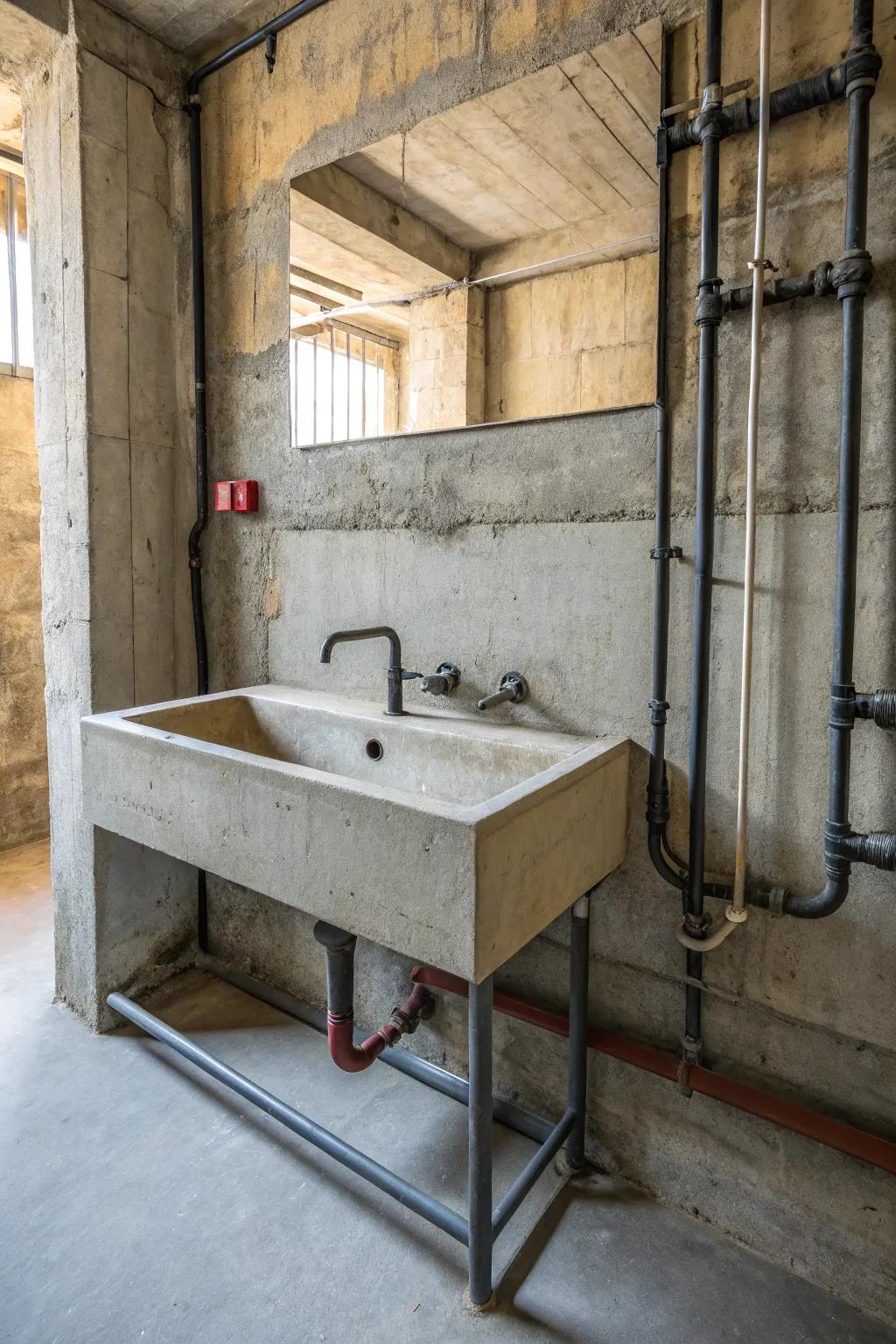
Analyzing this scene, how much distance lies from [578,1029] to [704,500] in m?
1.04

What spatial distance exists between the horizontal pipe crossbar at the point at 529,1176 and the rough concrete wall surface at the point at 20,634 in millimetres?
2698

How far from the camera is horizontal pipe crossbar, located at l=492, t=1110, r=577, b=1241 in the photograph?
51.6 inches

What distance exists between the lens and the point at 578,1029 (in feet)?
4.85

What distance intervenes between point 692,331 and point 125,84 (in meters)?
1.69

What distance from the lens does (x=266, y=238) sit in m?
1.98

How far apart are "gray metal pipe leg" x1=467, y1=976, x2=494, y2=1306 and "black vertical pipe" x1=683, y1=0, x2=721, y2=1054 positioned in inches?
16.8

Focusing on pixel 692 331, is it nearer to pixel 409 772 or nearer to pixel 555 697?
pixel 555 697

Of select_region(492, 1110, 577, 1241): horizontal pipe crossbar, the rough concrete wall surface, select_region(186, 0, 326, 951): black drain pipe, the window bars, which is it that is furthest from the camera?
the rough concrete wall surface

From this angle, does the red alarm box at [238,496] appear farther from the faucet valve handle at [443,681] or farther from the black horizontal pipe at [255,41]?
the black horizontal pipe at [255,41]

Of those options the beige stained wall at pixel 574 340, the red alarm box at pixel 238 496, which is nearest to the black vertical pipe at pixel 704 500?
the beige stained wall at pixel 574 340

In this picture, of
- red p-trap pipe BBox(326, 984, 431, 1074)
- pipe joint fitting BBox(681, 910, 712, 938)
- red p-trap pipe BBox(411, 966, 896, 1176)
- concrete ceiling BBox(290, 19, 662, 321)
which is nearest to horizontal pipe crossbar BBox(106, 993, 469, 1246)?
red p-trap pipe BBox(326, 984, 431, 1074)

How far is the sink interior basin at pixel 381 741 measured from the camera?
4.83 ft

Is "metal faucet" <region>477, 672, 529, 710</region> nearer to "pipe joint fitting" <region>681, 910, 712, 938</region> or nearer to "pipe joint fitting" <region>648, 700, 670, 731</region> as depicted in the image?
"pipe joint fitting" <region>648, 700, 670, 731</region>

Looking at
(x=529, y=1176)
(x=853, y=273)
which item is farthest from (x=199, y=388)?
(x=529, y=1176)
